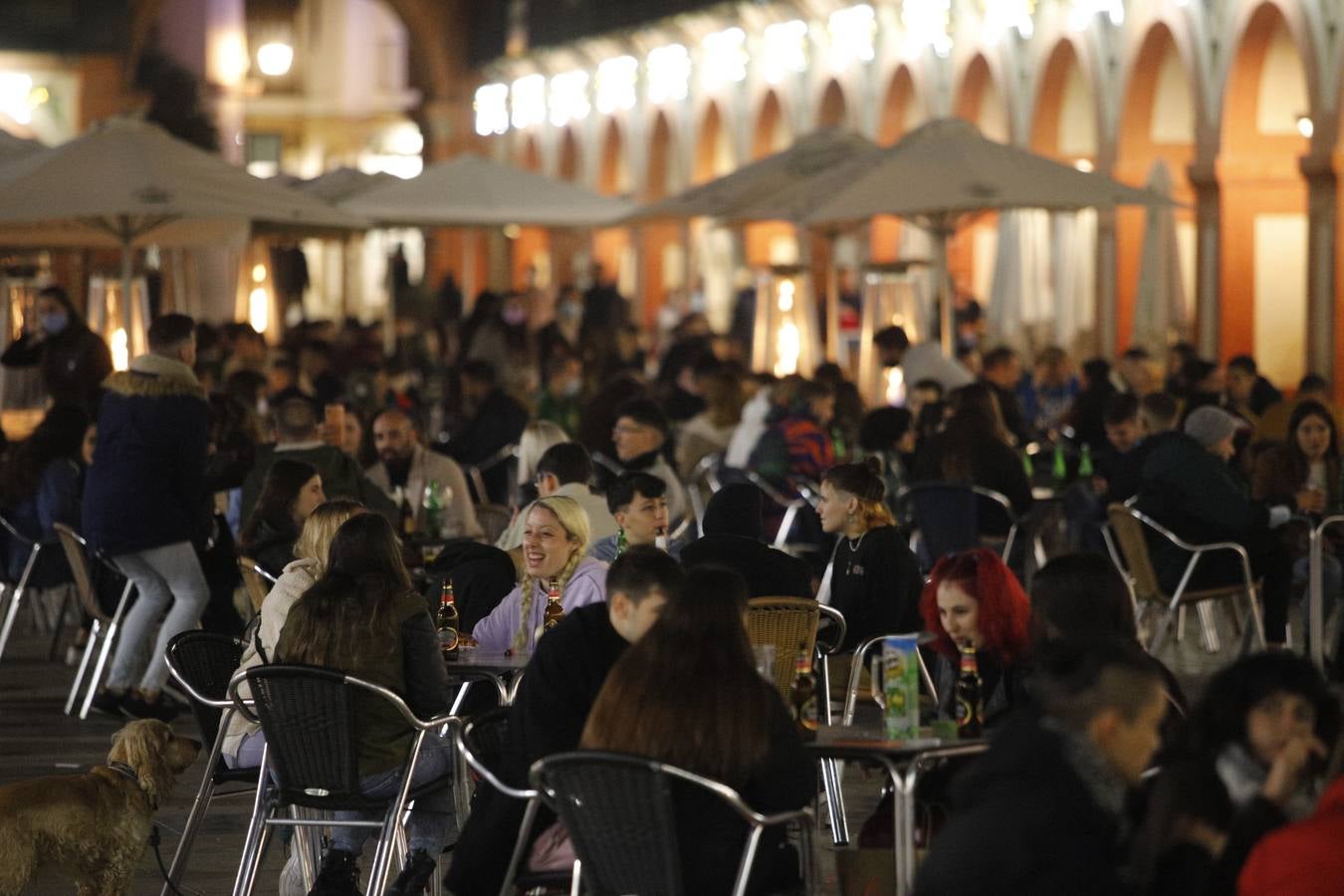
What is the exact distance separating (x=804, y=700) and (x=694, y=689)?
1.17 meters

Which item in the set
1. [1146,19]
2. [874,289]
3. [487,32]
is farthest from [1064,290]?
[487,32]

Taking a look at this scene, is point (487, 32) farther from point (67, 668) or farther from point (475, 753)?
point (475, 753)

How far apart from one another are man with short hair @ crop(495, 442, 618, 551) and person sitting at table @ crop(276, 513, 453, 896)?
97.1 inches

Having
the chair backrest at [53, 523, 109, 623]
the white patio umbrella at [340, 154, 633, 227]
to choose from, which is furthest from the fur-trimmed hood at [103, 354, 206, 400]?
the white patio umbrella at [340, 154, 633, 227]

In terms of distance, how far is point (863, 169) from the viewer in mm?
16891

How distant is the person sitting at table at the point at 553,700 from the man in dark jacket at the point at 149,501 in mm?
4587

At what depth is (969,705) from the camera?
6062mm

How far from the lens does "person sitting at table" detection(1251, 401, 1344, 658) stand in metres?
11.3

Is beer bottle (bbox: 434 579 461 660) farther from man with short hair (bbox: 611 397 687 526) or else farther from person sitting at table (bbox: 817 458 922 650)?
man with short hair (bbox: 611 397 687 526)

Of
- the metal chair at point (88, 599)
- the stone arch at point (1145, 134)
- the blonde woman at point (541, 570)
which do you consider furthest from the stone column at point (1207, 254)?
the blonde woman at point (541, 570)

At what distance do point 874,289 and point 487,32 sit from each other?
28.2 meters

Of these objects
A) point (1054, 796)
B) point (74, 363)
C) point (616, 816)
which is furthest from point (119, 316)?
point (1054, 796)

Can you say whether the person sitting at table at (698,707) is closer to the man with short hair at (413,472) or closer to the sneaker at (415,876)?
the sneaker at (415,876)

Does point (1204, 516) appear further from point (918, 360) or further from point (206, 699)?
point (206, 699)
